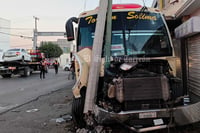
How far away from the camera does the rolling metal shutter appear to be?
6918 millimetres

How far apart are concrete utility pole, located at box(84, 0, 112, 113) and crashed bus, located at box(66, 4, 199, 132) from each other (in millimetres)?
139

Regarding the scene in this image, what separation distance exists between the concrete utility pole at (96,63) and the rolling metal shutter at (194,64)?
3.75 meters

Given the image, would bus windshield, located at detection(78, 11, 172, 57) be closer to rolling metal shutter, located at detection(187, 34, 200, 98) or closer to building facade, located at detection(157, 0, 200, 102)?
building facade, located at detection(157, 0, 200, 102)

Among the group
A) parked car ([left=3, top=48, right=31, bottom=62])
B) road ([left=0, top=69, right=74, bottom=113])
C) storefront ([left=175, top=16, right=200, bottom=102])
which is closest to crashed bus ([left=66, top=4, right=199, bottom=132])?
storefront ([left=175, top=16, right=200, bottom=102])

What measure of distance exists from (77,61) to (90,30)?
1.15m

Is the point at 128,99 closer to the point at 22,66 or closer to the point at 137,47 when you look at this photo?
the point at 137,47

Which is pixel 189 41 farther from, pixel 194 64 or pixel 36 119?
pixel 36 119

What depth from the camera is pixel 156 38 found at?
16.6ft

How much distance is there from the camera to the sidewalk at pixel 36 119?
16.6 feet

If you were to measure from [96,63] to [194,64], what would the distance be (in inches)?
176

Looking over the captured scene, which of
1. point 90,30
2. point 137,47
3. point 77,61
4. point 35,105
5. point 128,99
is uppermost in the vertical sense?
point 90,30

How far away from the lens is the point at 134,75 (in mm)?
3781

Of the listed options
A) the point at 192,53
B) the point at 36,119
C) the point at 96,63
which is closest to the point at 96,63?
the point at 96,63

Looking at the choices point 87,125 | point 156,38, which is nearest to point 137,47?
point 156,38
